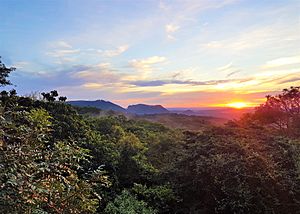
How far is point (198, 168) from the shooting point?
9367 mm

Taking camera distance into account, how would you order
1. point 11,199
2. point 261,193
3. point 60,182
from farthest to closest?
point 261,193, point 60,182, point 11,199

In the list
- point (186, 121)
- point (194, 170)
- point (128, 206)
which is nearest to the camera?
point (128, 206)

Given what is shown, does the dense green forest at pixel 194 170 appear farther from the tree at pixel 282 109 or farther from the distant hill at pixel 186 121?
the tree at pixel 282 109

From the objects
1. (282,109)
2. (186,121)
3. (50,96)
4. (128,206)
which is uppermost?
(50,96)

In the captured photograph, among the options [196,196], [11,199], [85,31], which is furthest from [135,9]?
[11,199]

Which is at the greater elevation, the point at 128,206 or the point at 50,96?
the point at 50,96

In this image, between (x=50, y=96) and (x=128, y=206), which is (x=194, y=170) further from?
(x=50, y=96)

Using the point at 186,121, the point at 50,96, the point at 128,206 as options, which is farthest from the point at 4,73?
the point at 186,121

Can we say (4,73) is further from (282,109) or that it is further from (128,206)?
(282,109)

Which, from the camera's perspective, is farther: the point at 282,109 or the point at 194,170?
the point at 282,109

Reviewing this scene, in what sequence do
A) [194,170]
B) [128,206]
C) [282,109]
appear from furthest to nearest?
[282,109], [194,170], [128,206]

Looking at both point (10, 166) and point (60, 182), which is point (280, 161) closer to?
point (60, 182)

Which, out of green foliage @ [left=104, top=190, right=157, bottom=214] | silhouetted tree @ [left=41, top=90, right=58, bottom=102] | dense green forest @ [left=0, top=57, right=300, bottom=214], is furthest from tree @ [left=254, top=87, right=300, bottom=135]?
green foliage @ [left=104, top=190, right=157, bottom=214]

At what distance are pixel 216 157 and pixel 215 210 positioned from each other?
147 centimetres
